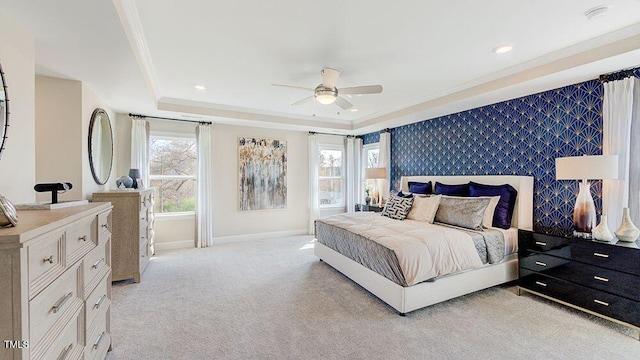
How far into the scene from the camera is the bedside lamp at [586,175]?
97.7 inches

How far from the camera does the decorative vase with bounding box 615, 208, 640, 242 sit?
7.91 ft

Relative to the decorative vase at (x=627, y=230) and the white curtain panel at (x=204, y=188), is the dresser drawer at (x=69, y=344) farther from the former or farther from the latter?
the decorative vase at (x=627, y=230)

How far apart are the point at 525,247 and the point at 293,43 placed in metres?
3.34

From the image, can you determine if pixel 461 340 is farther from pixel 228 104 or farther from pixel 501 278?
pixel 228 104

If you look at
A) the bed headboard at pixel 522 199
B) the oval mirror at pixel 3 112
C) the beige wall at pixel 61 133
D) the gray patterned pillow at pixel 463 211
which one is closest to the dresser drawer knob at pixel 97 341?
the oval mirror at pixel 3 112

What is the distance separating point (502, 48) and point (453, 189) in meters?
2.09

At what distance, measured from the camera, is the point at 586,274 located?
2.55 meters

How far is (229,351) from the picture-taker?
207cm

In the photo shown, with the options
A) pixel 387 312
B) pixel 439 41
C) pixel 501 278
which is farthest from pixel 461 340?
pixel 439 41

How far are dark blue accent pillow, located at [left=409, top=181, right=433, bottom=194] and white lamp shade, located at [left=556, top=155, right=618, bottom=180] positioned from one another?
1.97m

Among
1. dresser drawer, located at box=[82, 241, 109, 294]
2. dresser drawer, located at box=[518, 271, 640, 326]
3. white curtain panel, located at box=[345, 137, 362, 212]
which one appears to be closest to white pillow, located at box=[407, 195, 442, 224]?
dresser drawer, located at box=[518, 271, 640, 326]

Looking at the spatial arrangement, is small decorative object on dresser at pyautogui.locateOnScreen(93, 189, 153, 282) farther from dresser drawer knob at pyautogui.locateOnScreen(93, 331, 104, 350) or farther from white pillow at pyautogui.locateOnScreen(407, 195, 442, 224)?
white pillow at pyautogui.locateOnScreen(407, 195, 442, 224)

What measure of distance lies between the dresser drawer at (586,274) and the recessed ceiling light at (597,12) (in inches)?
84.5

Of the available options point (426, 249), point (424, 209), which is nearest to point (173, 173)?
point (424, 209)
